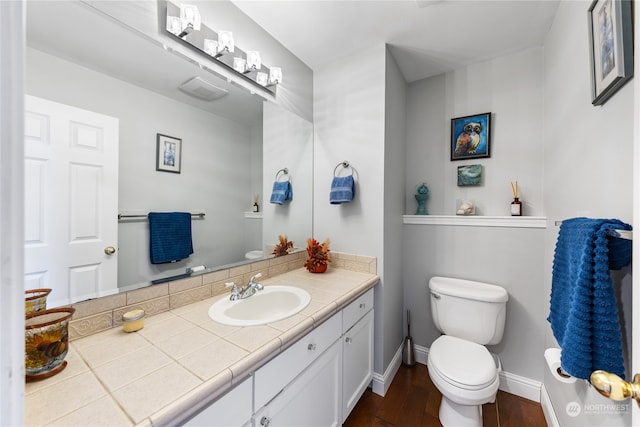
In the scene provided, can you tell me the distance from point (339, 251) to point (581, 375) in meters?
1.31

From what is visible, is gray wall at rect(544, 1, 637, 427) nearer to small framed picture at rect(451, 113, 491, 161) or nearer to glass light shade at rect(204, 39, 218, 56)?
small framed picture at rect(451, 113, 491, 161)

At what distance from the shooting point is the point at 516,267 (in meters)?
1.69

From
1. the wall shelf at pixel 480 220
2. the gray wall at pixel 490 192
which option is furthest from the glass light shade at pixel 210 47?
the wall shelf at pixel 480 220

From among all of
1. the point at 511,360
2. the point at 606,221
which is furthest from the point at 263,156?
the point at 511,360

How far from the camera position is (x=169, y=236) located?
47.6 inches

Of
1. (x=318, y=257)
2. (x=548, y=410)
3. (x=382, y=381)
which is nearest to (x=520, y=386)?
(x=548, y=410)

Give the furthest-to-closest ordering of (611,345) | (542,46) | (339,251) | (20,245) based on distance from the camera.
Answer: (339,251) < (542,46) < (611,345) < (20,245)

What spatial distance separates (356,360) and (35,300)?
1407mm

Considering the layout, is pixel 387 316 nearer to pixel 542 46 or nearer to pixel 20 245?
pixel 20 245

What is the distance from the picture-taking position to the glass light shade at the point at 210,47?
128cm

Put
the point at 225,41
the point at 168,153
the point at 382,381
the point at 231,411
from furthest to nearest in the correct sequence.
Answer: the point at 382,381, the point at 225,41, the point at 168,153, the point at 231,411

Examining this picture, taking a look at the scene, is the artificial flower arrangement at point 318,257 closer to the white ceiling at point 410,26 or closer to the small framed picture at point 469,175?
the small framed picture at point 469,175

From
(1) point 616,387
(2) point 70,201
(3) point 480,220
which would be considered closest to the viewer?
(1) point 616,387

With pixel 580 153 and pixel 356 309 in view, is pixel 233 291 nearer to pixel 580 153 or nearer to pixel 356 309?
pixel 356 309
